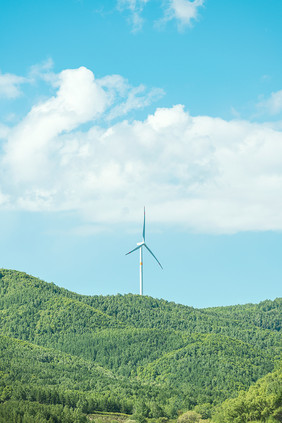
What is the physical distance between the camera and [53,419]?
162 meters

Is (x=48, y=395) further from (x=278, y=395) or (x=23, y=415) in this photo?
(x=278, y=395)

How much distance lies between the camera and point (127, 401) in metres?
198

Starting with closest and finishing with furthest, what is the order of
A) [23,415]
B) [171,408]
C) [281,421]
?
[281,421] → [23,415] → [171,408]

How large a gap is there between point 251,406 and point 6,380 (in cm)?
8819

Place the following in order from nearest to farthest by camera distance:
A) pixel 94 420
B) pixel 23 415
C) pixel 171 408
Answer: pixel 23 415, pixel 94 420, pixel 171 408

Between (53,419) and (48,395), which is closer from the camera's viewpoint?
(53,419)

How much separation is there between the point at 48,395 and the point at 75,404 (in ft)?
27.2

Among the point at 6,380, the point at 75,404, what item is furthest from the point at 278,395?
the point at 6,380

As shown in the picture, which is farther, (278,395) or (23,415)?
(23,415)

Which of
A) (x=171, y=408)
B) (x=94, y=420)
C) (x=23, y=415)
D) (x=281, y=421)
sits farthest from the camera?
(x=171, y=408)

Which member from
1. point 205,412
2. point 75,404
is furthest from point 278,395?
point 75,404

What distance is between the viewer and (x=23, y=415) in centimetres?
16088

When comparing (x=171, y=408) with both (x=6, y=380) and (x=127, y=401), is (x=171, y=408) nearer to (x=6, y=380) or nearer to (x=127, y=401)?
(x=127, y=401)

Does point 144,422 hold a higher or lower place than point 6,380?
lower
